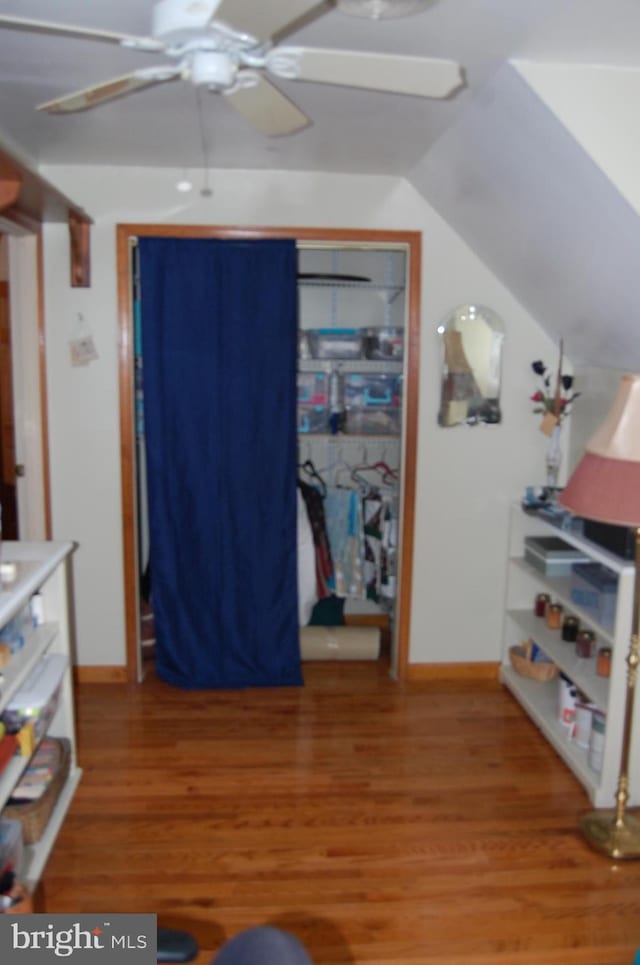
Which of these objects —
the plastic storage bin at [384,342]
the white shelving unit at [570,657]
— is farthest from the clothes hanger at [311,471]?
the white shelving unit at [570,657]

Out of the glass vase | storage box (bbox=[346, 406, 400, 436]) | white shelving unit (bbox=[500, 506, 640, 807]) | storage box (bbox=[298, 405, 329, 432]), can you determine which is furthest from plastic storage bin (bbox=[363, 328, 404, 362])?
white shelving unit (bbox=[500, 506, 640, 807])

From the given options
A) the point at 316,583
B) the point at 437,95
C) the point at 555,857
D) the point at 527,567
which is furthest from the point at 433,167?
the point at 555,857

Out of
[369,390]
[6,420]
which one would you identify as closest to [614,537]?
[369,390]

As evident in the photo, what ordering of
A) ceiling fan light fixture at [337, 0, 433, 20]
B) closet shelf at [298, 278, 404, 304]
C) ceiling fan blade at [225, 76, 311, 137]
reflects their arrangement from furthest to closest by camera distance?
closet shelf at [298, 278, 404, 304] → ceiling fan blade at [225, 76, 311, 137] → ceiling fan light fixture at [337, 0, 433, 20]

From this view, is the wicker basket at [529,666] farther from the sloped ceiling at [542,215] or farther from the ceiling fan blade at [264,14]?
the ceiling fan blade at [264,14]

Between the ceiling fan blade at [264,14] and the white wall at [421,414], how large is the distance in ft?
7.03

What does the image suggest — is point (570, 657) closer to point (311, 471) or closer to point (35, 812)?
point (311, 471)

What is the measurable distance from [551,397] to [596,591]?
3.57ft

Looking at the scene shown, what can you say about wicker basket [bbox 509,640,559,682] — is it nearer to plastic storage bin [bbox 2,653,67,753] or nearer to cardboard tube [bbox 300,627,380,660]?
cardboard tube [bbox 300,627,380,660]

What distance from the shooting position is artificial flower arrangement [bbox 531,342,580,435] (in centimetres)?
365

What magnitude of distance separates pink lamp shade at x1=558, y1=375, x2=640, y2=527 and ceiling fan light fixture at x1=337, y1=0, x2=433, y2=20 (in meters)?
1.26

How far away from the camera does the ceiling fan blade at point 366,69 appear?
155 centimetres

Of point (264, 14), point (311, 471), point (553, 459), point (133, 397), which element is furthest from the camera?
point (311, 471)

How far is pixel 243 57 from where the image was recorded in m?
1.56
